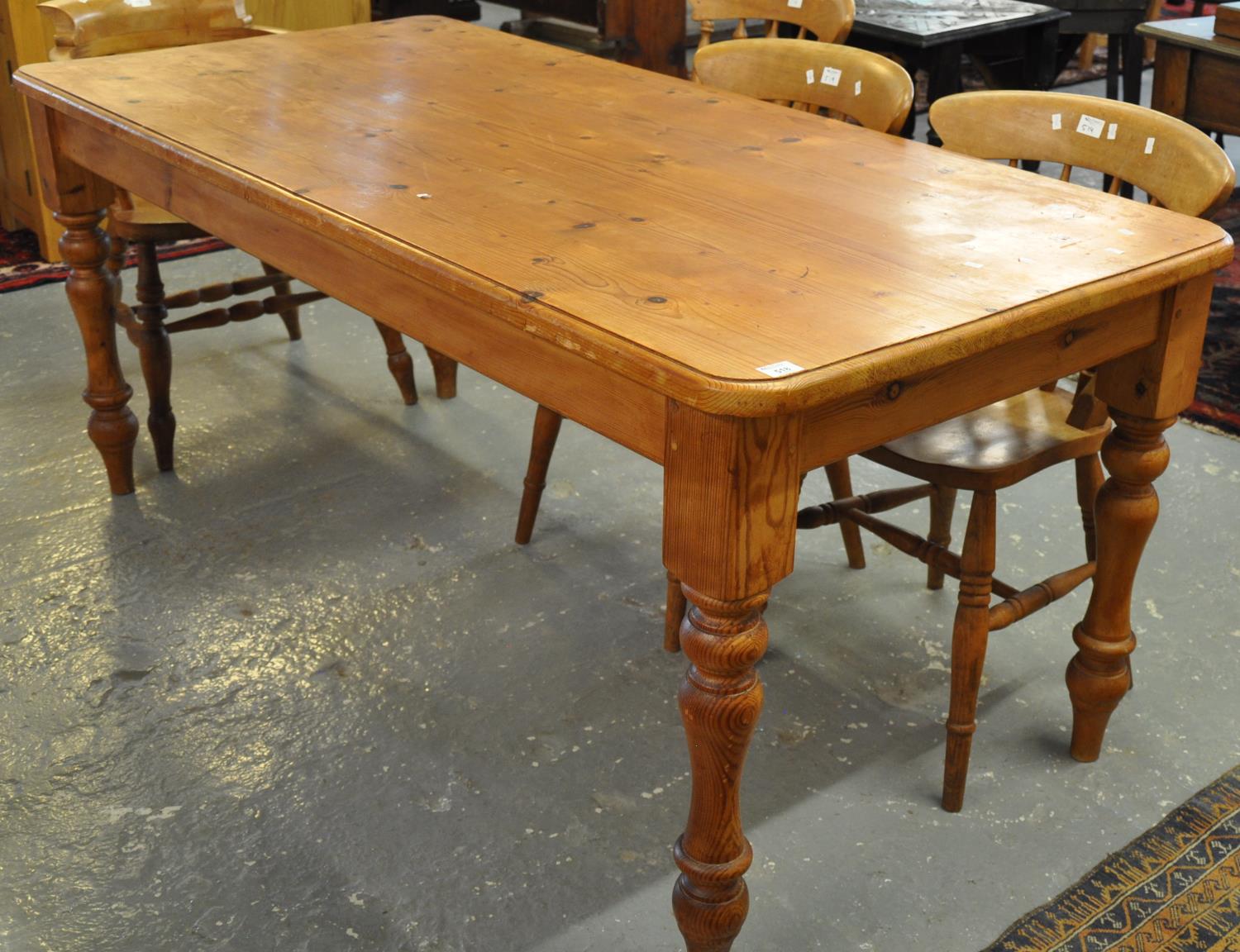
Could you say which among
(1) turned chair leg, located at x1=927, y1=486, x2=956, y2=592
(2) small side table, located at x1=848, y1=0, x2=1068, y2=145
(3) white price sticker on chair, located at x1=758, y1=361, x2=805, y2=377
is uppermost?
(3) white price sticker on chair, located at x1=758, y1=361, x2=805, y2=377

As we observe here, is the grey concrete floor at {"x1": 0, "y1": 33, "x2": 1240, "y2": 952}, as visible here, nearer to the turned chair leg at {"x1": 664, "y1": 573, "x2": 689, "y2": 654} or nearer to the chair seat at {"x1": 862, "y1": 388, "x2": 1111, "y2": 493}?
the turned chair leg at {"x1": 664, "y1": 573, "x2": 689, "y2": 654}

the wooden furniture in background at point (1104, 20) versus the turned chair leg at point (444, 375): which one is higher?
the wooden furniture in background at point (1104, 20)

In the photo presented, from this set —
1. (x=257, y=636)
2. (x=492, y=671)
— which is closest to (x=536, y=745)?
(x=492, y=671)

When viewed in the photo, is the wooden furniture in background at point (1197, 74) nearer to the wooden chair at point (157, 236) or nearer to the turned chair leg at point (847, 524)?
the turned chair leg at point (847, 524)

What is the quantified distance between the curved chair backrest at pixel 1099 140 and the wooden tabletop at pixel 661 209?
0.12m

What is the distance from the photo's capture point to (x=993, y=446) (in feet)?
6.22

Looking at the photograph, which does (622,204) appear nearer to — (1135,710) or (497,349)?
(497,349)

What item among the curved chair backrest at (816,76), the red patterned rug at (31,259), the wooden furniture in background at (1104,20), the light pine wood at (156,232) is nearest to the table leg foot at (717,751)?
the curved chair backrest at (816,76)

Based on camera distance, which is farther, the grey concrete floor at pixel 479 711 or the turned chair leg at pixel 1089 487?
the turned chair leg at pixel 1089 487

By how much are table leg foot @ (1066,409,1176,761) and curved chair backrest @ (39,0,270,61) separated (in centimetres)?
206

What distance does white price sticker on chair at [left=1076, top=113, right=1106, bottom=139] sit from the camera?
1934 mm

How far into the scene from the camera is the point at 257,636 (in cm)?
232

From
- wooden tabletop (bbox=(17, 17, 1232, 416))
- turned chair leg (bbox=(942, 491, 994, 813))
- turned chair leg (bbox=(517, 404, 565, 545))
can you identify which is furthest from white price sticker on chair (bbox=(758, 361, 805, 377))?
turned chair leg (bbox=(517, 404, 565, 545))

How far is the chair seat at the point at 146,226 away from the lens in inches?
103
